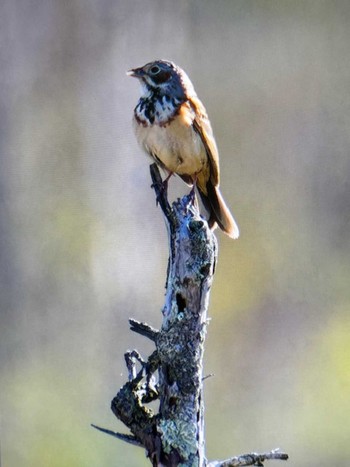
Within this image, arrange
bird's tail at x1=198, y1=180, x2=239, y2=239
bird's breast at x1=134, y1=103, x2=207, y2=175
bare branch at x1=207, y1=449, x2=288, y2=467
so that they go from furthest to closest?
1. bird's tail at x1=198, y1=180, x2=239, y2=239
2. bird's breast at x1=134, y1=103, x2=207, y2=175
3. bare branch at x1=207, y1=449, x2=288, y2=467

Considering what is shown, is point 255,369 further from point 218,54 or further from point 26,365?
point 218,54

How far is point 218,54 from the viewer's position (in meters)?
4.55

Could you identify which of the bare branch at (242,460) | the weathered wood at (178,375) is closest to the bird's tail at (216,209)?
the weathered wood at (178,375)

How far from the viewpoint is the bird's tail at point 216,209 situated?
2.93 meters

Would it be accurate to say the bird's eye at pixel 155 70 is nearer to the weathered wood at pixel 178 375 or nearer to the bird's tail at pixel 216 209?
the bird's tail at pixel 216 209

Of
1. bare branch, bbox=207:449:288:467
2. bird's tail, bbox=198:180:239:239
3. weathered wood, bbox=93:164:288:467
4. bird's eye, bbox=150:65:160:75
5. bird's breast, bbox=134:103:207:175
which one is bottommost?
bare branch, bbox=207:449:288:467

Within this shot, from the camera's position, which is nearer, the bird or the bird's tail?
the bird

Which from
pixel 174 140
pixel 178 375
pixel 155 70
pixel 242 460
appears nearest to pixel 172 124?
pixel 174 140

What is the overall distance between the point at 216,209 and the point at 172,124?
0.31 meters

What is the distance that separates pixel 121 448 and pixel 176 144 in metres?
2.32

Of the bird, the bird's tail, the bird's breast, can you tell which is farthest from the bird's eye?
the bird's tail

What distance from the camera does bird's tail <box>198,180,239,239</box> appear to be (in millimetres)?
2928

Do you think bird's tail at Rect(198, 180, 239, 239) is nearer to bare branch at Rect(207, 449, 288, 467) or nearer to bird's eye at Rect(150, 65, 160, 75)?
bird's eye at Rect(150, 65, 160, 75)

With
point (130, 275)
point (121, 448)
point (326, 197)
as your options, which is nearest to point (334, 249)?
point (326, 197)
